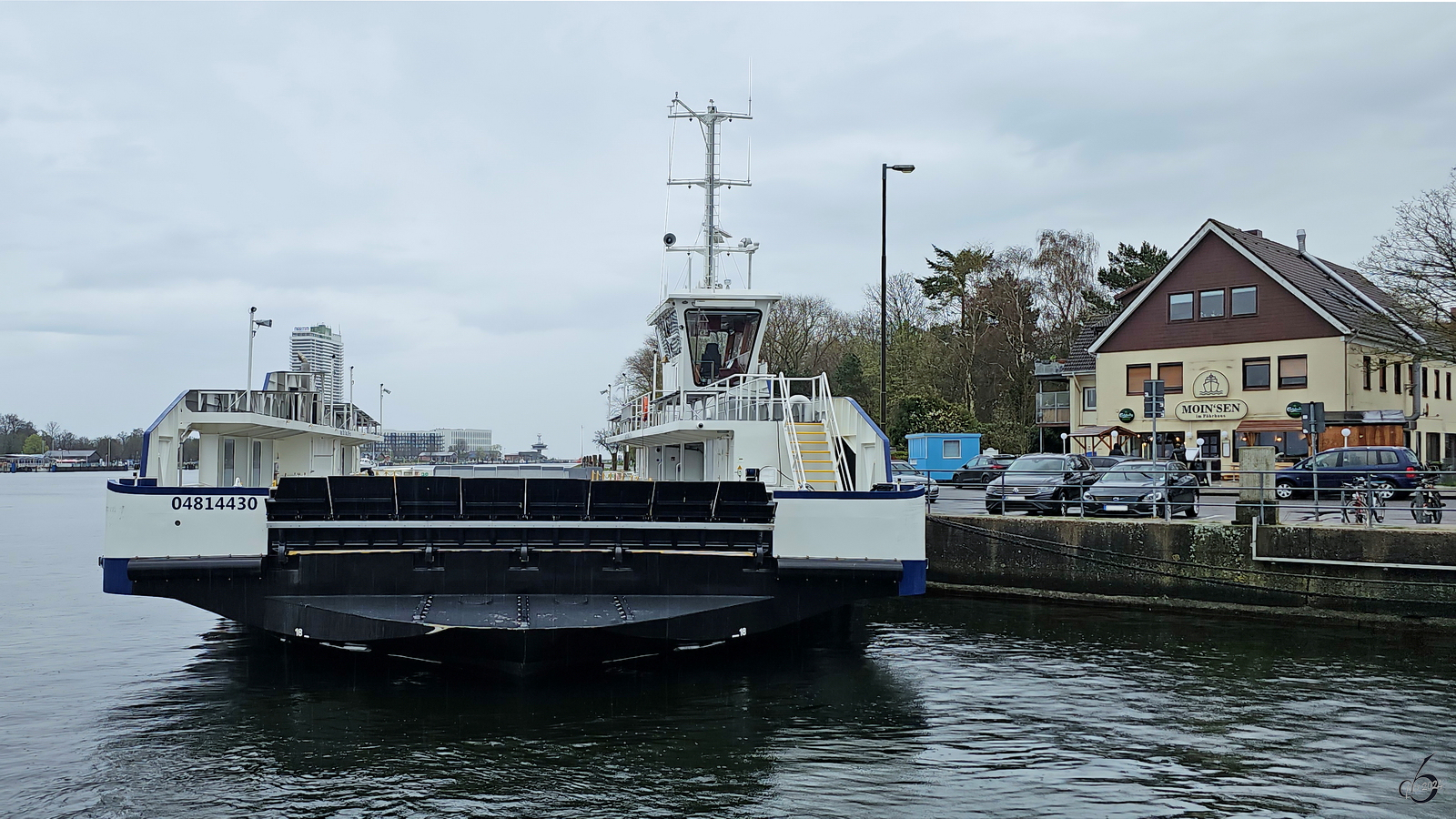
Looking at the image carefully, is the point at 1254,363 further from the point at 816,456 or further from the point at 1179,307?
the point at 816,456

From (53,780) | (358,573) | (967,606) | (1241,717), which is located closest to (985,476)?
(967,606)

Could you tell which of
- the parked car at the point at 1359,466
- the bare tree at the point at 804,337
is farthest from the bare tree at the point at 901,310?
the parked car at the point at 1359,466

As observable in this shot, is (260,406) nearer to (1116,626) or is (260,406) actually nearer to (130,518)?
(130,518)

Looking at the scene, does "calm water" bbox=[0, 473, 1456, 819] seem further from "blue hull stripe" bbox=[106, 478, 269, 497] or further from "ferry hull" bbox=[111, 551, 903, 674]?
"blue hull stripe" bbox=[106, 478, 269, 497]

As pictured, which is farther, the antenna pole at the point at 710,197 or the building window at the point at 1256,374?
the building window at the point at 1256,374

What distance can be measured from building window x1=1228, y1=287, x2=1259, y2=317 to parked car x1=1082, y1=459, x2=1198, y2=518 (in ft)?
63.2

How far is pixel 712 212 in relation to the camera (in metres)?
23.5

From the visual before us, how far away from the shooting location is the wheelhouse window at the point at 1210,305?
43.2m

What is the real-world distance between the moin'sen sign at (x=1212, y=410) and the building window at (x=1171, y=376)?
769 mm

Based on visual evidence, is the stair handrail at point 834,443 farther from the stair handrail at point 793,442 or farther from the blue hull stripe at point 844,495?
the blue hull stripe at point 844,495

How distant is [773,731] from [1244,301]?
124ft

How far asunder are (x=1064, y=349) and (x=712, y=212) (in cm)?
4497

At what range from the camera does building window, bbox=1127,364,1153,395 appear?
45500mm

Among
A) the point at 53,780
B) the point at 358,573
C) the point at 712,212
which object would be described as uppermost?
the point at 712,212
